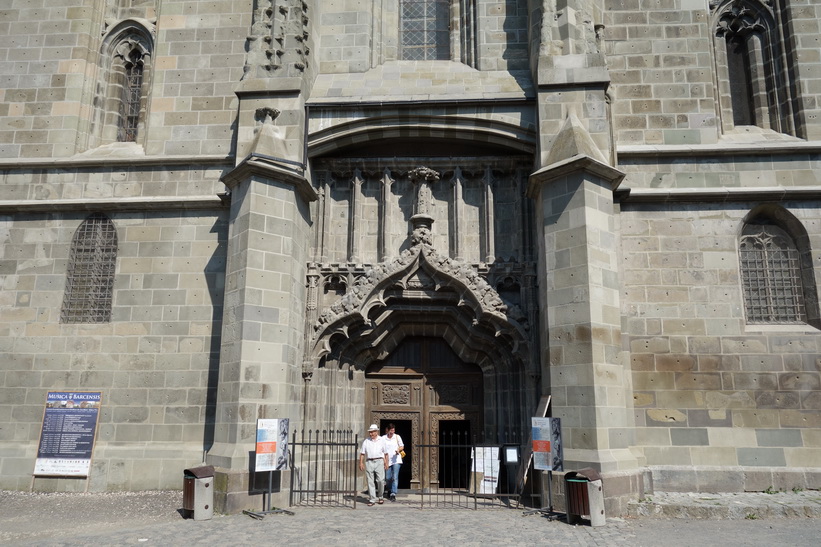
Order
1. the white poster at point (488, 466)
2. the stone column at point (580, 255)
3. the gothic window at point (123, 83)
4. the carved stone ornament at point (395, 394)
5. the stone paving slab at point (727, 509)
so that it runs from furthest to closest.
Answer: the gothic window at point (123, 83) < the carved stone ornament at point (395, 394) < the white poster at point (488, 466) < the stone column at point (580, 255) < the stone paving slab at point (727, 509)

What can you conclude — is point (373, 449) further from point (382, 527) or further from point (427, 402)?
point (382, 527)

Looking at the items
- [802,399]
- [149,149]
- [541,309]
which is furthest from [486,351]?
[149,149]

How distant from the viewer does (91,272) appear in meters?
13.1

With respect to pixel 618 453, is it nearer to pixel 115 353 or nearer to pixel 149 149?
pixel 115 353

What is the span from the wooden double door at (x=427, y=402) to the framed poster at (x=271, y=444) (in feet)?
9.60

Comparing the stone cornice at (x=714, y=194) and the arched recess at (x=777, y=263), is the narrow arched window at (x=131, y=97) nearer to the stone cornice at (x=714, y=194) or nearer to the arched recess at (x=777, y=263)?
the stone cornice at (x=714, y=194)

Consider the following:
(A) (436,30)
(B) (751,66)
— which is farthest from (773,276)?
(A) (436,30)

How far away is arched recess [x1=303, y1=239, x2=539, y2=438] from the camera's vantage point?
40.5 feet

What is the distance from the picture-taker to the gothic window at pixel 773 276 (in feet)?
40.1

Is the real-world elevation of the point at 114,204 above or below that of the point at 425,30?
below

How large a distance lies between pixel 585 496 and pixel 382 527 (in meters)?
2.92

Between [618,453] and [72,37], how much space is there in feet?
46.0

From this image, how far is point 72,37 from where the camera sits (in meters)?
14.2

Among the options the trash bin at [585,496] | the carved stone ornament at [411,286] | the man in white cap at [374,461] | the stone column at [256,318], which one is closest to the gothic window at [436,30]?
the carved stone ornament at [411,286]
